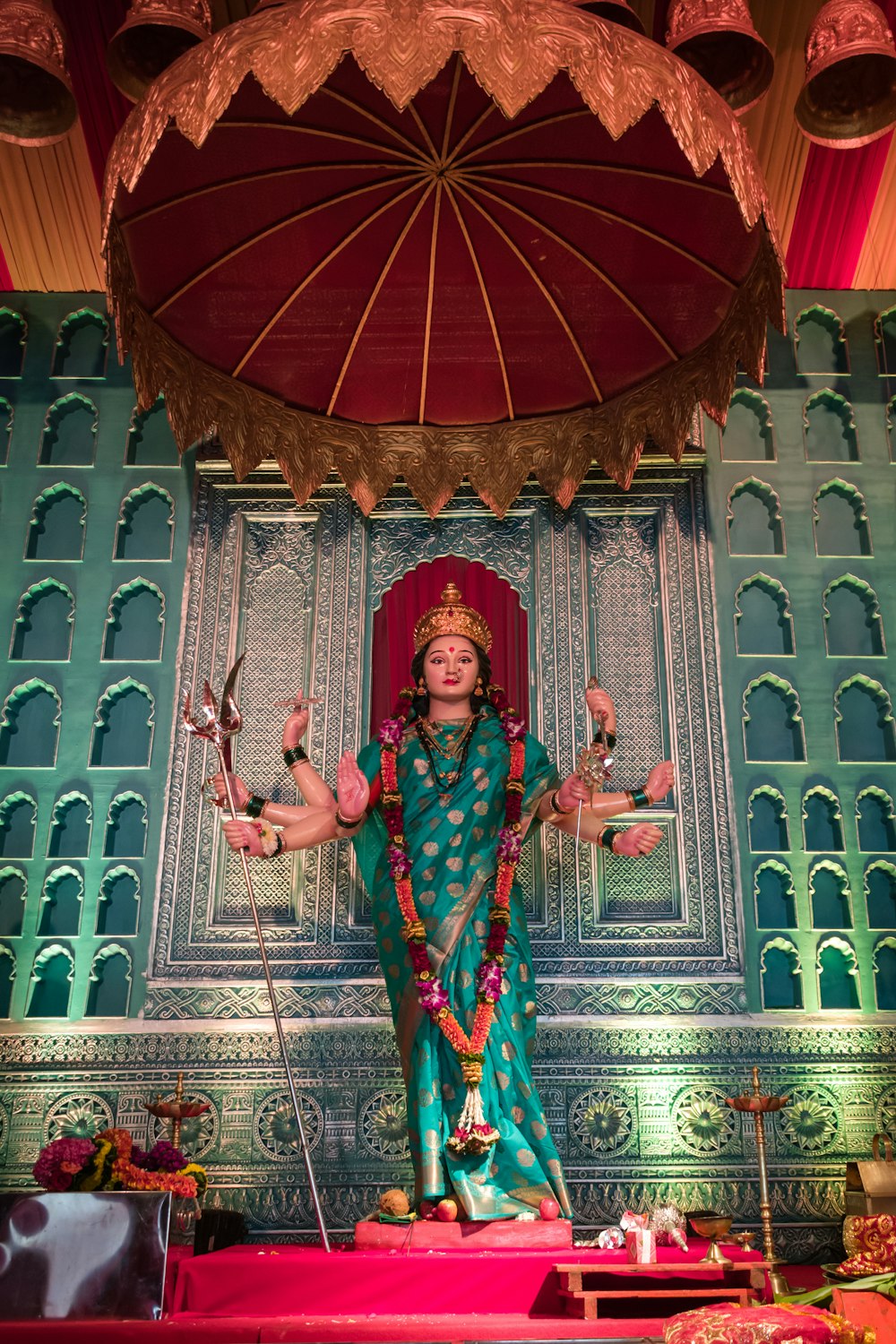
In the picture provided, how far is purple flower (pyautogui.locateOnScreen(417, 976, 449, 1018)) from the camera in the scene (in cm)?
442

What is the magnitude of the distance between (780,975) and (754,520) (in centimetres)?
208

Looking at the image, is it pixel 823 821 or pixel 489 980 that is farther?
pixel 823 821

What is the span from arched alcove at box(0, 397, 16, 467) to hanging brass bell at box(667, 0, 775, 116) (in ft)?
11.1

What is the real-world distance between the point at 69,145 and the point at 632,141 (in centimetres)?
268

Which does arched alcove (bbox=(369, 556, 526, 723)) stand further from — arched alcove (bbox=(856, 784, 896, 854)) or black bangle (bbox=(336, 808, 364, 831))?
arched alcove (bbox=(856, 784, 896, 854))

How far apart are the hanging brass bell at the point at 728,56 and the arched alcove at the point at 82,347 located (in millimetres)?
2990

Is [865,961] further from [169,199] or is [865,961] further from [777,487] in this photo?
[169,199]

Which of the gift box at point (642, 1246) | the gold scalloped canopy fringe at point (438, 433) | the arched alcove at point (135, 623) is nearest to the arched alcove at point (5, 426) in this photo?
the arched alcove at point (135, 623)

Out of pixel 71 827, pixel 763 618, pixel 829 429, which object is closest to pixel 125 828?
pixel 71 827

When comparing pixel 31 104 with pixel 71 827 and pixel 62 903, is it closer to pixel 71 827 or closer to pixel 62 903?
pixel 71 827

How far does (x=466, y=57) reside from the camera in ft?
12.7

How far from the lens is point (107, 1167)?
12.2 ft

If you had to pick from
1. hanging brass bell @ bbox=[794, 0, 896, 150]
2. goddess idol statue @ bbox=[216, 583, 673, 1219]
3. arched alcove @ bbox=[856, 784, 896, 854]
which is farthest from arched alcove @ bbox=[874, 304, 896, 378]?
goddess idol statue @ bbox=[216, 583, 673, 1219]

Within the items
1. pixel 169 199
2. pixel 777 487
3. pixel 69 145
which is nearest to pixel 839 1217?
pixel 777 487
